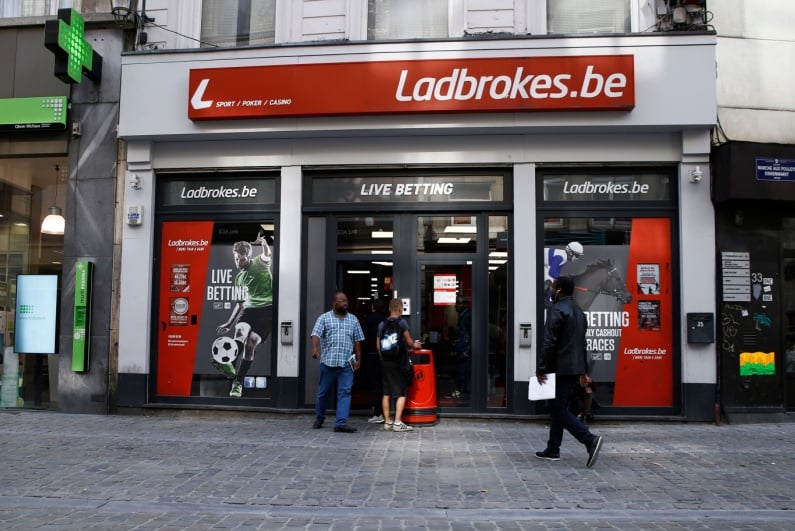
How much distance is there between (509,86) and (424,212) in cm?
216

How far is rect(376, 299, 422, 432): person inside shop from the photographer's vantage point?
8938mm

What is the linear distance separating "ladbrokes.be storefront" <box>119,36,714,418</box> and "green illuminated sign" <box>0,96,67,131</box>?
3.80 ft

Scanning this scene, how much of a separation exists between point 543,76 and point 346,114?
2.82 m

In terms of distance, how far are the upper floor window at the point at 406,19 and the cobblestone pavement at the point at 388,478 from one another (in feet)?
19.5

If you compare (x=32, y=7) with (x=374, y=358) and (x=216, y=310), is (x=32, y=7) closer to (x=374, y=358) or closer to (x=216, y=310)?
(x=216, y=310)

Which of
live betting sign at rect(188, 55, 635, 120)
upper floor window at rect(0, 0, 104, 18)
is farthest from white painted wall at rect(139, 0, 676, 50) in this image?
upper floor window at rect(0, 0, 104, 18)

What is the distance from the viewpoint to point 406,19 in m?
10.6

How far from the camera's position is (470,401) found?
989 cm

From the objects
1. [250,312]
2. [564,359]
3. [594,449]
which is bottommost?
[594,449]

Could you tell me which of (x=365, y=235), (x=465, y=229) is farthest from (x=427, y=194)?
(x=365, y=235)

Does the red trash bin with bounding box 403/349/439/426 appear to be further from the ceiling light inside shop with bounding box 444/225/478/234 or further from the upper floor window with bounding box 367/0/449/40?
the upper floor window with bounding box 367/0/449/40

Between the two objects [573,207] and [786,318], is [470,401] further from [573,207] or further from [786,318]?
[786,318]

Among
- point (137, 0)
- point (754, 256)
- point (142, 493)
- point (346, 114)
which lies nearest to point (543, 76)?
point (346, 114)

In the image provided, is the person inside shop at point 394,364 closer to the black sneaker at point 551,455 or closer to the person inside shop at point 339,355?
the person inside shop at point 339,355
